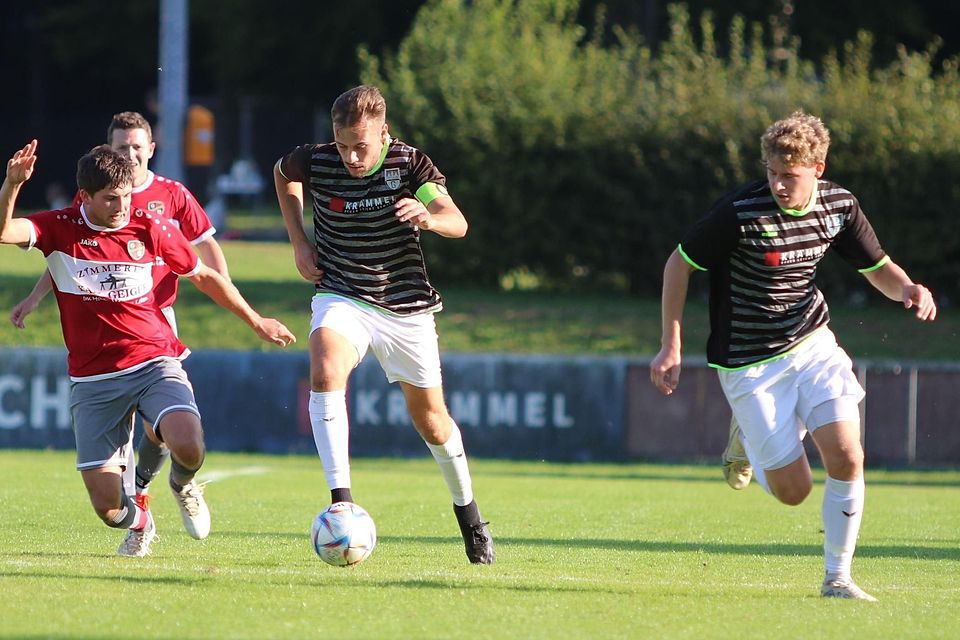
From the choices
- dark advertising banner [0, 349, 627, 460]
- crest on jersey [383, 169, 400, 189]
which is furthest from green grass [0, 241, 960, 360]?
crest on jersey [383, 169, 400, 189]

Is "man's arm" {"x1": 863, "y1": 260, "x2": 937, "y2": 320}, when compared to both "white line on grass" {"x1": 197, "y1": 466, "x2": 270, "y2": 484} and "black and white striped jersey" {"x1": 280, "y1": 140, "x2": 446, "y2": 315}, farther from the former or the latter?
"white line on grass" {"x1": 197, "y1": 466, "x2": 270, "y2": 484}

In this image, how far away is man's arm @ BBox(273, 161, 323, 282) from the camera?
23.6ft

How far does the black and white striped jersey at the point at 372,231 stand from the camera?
706 cm

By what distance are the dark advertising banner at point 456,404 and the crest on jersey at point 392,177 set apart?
28.2 ft

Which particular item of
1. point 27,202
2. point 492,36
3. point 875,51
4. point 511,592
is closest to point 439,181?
point 511,592

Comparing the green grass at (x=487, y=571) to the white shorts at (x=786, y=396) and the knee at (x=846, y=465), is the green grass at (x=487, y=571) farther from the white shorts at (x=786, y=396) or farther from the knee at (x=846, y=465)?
the white shorts at (x=786, y=396)

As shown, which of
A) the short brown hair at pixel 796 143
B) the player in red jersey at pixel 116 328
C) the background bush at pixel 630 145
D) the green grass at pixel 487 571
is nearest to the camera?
the green grass at pixel 487 571

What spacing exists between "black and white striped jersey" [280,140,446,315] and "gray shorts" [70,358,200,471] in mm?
892

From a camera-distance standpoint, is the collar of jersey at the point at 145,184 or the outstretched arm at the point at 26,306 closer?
the outstretched arm at the point at 26,306

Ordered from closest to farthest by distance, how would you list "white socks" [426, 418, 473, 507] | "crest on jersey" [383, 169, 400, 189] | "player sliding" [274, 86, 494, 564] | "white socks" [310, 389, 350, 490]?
"white socks" [310, 389, 350, 490] → "player sliding" [274, 86, 494, 564] → "crest on jersey" [383, 169, 400, 189] → "white socks" [426, 418, 473, 507]

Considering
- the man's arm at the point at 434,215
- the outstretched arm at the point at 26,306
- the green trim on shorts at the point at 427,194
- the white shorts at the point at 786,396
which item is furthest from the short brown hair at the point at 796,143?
the outstretched arm at the point at 26,306

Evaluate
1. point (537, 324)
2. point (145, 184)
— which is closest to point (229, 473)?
point (145, 184)

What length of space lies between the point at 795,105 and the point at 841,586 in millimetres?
16000

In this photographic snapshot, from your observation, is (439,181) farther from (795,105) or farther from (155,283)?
(795,105)
